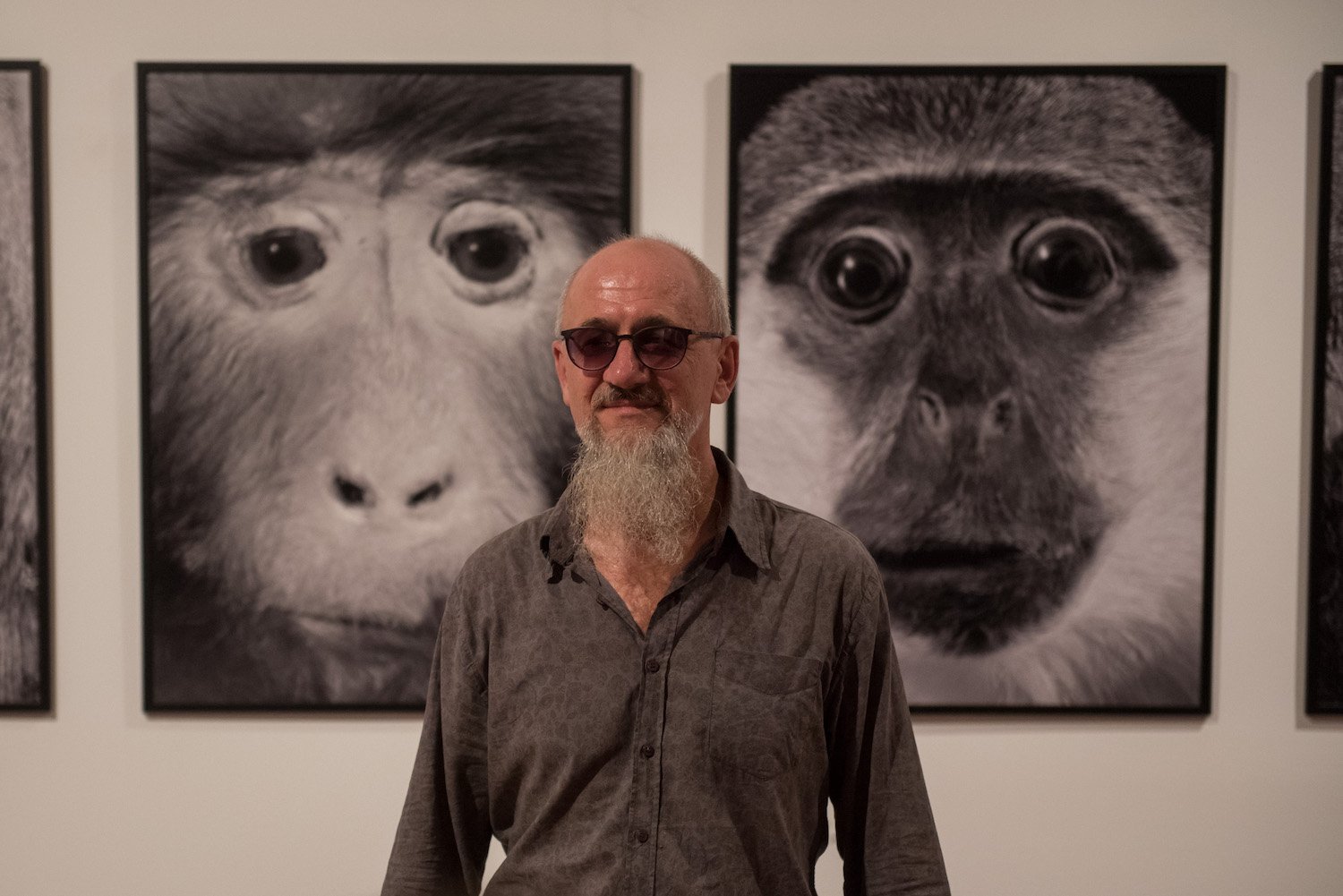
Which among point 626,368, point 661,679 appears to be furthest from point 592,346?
point 661,679

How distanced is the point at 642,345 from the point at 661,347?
23mm

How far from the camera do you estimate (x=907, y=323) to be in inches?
73.9

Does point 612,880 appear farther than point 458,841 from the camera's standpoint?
No

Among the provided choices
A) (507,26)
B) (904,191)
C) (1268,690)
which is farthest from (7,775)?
(1268,690)

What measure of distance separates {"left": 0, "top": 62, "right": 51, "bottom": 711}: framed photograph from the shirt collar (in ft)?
4.08

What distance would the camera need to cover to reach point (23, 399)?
190 centimetres

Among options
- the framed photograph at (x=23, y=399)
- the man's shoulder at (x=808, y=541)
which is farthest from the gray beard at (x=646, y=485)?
the framed photograph at (x=23, y=399)

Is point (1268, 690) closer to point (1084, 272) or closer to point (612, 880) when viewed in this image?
point (1084, 272)

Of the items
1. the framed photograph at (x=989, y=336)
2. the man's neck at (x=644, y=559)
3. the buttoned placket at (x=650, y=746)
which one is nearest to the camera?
the buttoned placket at (x=650, y=746)

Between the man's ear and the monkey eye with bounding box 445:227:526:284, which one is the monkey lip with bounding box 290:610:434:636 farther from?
the man's ear

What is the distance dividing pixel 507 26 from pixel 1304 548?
189 cm

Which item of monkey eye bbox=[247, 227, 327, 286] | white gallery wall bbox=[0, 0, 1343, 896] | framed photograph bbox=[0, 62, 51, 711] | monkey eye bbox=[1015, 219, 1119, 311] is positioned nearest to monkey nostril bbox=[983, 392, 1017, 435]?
monkey eye bbox=[1015, 219, 1119, 311]

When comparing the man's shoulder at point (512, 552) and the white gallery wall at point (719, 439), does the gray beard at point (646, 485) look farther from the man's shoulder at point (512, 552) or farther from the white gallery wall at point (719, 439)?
the white gallery wall at point (719, 439)

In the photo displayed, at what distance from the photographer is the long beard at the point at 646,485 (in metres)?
1.19
